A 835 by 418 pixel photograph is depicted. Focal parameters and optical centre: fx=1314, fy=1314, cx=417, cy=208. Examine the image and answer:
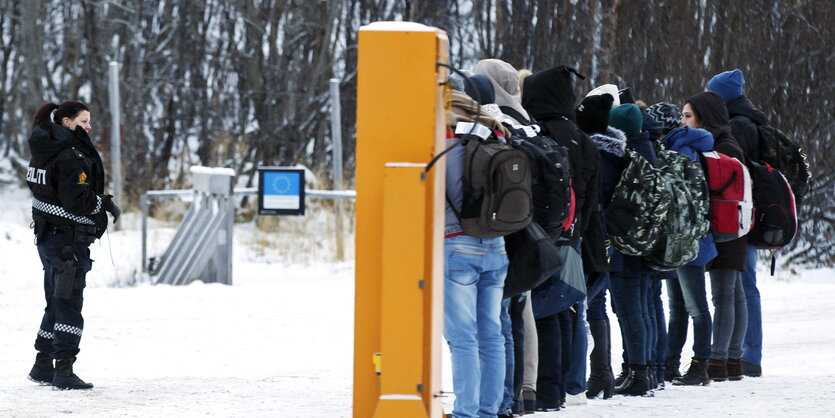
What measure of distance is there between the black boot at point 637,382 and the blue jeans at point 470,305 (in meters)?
1.77

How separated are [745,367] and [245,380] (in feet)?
11.0

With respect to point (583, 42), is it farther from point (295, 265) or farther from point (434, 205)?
point (434, 205)

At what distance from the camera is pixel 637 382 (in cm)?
766

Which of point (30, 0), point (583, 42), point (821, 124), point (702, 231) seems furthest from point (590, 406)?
point (30, 0)

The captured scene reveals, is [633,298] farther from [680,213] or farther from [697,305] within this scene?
[697,305]

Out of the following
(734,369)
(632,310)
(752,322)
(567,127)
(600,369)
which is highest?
(567,127)

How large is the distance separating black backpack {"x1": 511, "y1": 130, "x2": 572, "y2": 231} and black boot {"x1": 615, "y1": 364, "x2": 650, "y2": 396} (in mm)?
1491

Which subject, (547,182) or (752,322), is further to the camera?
(752,322)

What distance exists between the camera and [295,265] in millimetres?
16547

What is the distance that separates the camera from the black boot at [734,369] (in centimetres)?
865

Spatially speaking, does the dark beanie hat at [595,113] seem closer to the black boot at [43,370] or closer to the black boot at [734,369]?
the black boot at [734,369]

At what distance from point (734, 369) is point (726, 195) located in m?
1.18

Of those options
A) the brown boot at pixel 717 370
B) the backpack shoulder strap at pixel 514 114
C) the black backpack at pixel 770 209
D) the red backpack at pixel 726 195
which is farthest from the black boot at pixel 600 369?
the black backpack at pixel 770 209

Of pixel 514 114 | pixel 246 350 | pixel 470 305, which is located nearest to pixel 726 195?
pixel 514 114
